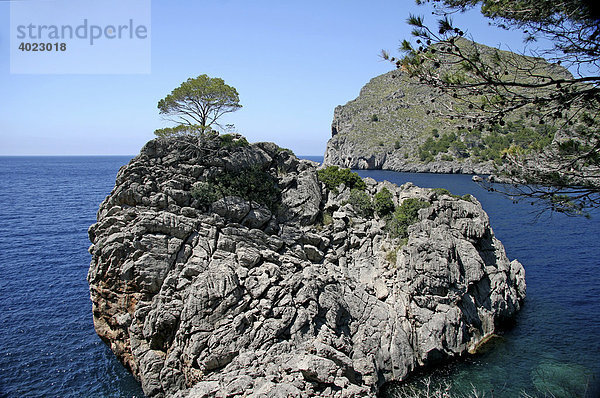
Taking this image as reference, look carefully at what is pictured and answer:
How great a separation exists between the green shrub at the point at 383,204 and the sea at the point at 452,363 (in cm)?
1249

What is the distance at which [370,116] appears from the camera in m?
191

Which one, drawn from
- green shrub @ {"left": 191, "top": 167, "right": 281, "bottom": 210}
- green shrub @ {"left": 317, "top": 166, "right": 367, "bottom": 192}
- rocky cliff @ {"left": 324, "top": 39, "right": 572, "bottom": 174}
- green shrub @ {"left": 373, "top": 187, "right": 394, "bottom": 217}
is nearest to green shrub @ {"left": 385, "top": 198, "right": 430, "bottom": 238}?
green shrub @ {"left": 373, "top": 187, "right": 394, "bottom": 217}

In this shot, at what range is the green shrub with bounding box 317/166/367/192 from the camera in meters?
46.3

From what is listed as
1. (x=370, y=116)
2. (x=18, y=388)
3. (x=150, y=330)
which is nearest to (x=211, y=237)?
(x=150, y=330)

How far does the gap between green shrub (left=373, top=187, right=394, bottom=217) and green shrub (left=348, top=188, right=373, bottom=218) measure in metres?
0.69

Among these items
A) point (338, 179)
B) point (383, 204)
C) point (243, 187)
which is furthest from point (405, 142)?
point (243, 187)

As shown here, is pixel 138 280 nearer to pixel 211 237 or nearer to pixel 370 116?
pixel 211 237

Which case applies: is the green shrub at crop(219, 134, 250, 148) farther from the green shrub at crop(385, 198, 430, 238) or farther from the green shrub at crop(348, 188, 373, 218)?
the green shrub at crop(385, 198, 430, 238)

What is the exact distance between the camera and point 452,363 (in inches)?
1243

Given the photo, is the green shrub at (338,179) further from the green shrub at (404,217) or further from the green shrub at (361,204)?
the green shrub at (404,217)

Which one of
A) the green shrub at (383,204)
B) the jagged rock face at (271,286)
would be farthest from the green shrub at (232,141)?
the green shrub at (383,204)

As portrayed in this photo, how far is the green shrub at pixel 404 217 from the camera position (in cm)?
3953

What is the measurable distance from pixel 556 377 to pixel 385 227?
18331 mm

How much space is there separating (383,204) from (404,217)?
3835mm
